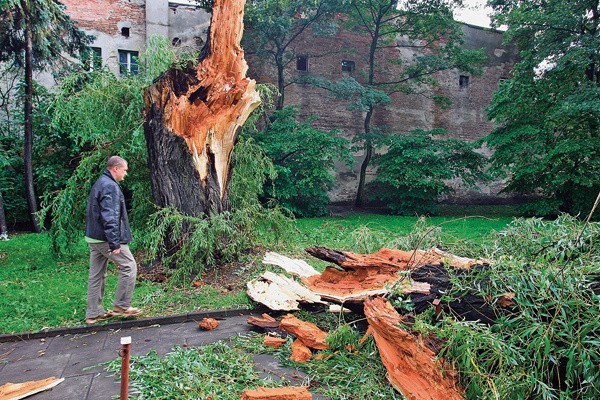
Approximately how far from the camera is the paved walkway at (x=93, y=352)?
2.97m

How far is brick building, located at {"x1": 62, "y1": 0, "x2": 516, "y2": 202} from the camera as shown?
51.0 ft

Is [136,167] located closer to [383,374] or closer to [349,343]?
[349,343]

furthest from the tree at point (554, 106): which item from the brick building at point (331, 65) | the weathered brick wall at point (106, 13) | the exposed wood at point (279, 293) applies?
the weathered brick wall at point (106, 13)

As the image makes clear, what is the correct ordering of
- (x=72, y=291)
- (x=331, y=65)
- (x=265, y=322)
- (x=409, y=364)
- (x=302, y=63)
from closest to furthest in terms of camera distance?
(x=409, y=364) < (x=265, y=322) < (x=72, y=291) < (x=302, y=63) < (x=331, y=65)

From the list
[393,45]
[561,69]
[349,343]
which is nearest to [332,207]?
[393,45]

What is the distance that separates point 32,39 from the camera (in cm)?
1056

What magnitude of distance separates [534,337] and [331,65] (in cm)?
1738

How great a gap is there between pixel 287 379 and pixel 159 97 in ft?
14.7

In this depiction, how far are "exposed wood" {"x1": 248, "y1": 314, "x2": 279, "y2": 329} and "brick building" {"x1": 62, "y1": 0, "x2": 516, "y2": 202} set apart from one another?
12.0m

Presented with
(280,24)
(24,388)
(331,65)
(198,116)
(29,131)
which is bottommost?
(24,388)

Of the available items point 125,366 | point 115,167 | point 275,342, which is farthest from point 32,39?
point 125,366

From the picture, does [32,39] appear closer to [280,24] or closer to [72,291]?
[280,24]

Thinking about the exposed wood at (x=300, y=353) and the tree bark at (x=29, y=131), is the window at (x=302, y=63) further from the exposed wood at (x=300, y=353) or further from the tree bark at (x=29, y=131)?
the exposed wood at (x=300, y=353)

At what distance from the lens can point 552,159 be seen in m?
14.4
